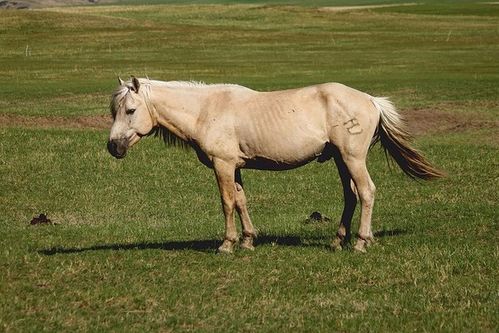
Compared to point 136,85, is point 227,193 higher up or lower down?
lower down

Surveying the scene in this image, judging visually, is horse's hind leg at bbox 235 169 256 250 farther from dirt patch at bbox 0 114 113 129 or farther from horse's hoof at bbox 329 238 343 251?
dirt patch at bbox 0 114 113 129

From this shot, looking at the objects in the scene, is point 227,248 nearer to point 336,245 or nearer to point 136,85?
point 336,245

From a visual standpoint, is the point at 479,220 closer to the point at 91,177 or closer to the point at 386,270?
the point at 386,270

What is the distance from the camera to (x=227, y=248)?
39.7 ft

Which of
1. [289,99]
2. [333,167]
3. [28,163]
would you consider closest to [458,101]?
[333,167]

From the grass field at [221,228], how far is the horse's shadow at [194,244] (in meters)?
0.04

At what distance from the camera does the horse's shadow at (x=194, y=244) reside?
41.5ft

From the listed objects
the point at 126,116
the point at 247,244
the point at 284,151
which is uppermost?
the point at 126,116

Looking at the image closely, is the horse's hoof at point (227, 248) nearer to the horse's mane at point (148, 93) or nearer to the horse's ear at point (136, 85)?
the horse's mane at point (148, 93)

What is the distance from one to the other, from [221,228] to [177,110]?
3.55 metres

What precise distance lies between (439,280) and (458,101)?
26041 millimetres

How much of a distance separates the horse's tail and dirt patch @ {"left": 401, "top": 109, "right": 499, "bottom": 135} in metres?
16.3

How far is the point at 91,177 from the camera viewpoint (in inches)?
853

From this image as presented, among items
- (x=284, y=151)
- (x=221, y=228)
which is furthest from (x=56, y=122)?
(x=284, y=151)
